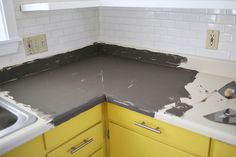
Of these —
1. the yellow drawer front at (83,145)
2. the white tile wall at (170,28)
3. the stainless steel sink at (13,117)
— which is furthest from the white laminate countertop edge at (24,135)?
the white tile wall at (170,28)

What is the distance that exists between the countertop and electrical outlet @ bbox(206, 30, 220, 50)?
0.18 m

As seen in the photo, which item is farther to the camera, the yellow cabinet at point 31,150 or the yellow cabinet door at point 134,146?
the yellow cabinet door at point 134,146

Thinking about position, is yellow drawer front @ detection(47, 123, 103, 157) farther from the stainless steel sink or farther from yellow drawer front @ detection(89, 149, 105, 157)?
the stainless steel sink

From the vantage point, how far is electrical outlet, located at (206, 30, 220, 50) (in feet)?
4.94

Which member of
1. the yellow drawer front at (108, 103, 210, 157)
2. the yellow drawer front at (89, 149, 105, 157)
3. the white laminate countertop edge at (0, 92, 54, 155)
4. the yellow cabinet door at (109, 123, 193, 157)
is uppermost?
the white laminate countertop edge at (0, 92, 54, 155)

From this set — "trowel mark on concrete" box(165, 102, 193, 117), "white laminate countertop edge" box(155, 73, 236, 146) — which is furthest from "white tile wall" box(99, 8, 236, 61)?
"trowel mark on concrete" box(165, 102, 193, 117)

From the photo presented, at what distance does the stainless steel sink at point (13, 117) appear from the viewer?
1110mm

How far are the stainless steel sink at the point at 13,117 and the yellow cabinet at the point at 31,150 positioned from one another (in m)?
0.09

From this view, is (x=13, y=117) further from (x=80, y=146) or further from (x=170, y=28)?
(x=170, y=28)

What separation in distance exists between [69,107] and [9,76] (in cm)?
55

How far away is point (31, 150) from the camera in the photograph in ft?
3.68

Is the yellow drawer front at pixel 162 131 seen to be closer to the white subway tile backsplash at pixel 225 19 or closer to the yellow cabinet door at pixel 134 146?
the yellow cabinet door at pixel 134 146

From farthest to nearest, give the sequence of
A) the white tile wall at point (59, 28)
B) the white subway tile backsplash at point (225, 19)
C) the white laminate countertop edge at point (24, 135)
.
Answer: the white tile wall at point (59, 28) < the white subway tile backsplash at point (225, 19) < the white laminate countertop edge at point (24, 135)

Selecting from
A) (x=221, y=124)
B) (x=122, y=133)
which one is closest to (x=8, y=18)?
(x=122, y=133)
